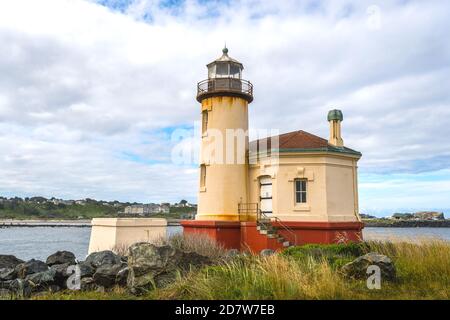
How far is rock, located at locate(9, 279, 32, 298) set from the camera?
30.6 ft

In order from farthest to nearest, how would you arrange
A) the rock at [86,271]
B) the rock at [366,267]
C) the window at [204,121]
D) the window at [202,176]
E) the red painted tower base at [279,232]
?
the window at [204,121]
the window at [202,176]
the red painted tower base at [279,232]
the rock at [86,271]
the rock at [366,267]

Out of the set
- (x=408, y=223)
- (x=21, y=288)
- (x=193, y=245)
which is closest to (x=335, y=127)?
(x=193, y=245)

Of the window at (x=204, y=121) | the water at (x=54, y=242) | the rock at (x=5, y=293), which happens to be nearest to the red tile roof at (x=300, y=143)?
the window at (x=204, y=121)

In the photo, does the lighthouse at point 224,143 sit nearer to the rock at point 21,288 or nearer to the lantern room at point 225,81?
the lantern room at point 225,81

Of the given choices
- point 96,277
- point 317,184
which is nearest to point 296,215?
point 317,184

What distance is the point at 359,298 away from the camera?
25.0 ft

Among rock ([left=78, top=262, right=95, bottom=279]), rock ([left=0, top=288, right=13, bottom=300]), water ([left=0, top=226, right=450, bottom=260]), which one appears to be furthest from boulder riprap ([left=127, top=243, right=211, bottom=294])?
water ([left=0, top=226, right=450, bottom=260])

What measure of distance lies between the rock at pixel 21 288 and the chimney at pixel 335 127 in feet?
49.3

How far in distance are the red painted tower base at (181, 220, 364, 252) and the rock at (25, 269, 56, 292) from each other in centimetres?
915

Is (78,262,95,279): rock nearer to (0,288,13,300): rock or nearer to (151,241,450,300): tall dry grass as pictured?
(0,288,13,300): rock

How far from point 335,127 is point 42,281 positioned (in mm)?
15238

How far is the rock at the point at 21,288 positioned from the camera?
30.6ft
